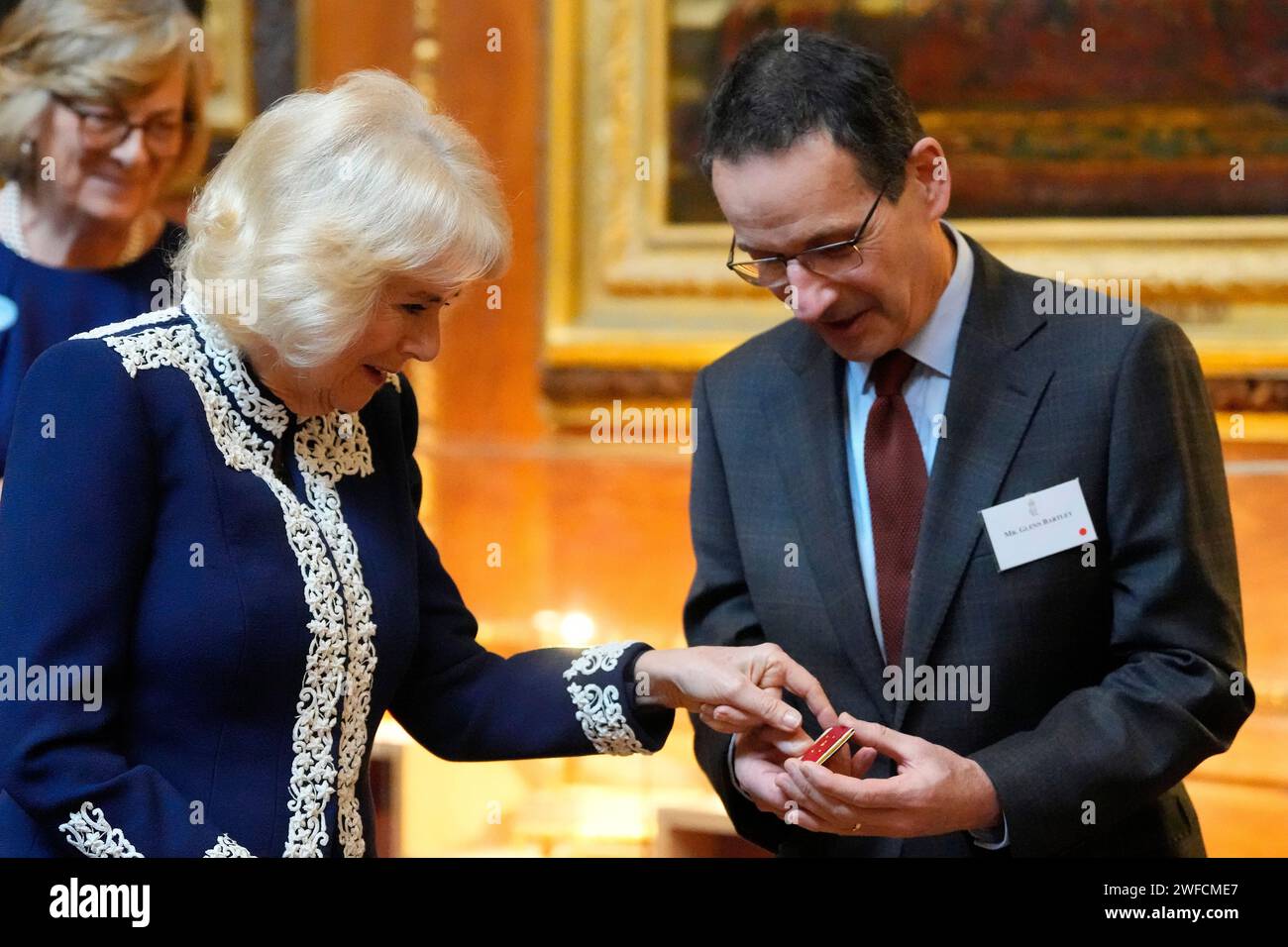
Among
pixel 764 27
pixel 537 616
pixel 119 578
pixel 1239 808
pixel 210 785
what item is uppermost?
pixel 764 27

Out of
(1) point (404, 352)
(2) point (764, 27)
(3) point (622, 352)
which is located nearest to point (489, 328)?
(3) point (622, 352)

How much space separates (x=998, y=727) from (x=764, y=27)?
2602 mm

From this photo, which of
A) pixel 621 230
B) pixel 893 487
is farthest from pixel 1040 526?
pixel 621 230

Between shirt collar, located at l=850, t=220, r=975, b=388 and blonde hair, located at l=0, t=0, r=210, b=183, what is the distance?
1.83 metres

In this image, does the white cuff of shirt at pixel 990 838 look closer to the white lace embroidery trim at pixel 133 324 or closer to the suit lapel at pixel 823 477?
the suit lapel at pixel 823 477

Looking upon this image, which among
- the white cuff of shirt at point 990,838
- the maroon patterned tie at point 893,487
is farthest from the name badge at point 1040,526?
the white cuff of shirt at point 990,838

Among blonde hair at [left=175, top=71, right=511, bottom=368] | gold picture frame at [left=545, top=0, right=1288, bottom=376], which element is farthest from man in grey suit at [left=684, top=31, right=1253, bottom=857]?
gold picture frame at [left=545, top=0, right=1288, bottom=376]

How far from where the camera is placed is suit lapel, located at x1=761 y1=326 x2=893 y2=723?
2230 millimetres

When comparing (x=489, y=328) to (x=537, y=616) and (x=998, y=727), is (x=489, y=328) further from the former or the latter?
(x=998, y=727)

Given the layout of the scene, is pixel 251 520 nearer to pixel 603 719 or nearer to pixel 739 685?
pixel 603 719

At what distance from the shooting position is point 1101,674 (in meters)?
2.22

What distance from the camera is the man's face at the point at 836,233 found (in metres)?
2.17

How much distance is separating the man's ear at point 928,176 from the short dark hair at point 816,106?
0.03m

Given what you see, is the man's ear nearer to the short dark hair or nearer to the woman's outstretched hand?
the short dark hair
